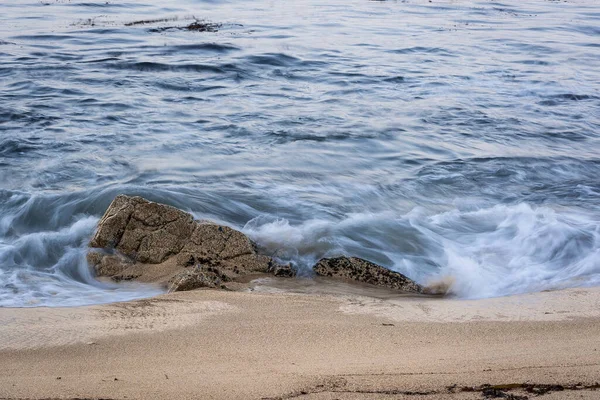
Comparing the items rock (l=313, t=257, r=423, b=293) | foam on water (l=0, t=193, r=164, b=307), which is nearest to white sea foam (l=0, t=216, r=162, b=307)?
foam on water (l=0, t=193, r=164, b=307)

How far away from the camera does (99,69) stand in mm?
13789

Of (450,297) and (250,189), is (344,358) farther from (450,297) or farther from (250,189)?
(250,189)

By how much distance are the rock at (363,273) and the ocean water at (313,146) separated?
218 mm

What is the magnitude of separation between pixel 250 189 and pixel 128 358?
439 cm

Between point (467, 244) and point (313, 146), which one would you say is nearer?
point (467, 244)

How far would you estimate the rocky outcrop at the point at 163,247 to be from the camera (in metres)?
5.50

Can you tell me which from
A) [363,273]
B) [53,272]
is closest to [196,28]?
[53,272]

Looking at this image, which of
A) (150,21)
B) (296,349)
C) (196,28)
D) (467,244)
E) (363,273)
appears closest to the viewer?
(296,349)

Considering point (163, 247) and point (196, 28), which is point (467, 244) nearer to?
point (163, 247)

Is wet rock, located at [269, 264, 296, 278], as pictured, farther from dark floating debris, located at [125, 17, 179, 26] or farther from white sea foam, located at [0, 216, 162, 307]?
dark floating debris, located at [125, 17, 179, 26]

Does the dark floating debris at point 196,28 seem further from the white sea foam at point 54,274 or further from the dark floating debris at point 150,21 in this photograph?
the white sea foam at point 54,274

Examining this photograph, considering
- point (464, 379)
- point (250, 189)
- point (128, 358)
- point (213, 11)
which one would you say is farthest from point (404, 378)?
point (213, 11)

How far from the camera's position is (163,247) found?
5.65 m

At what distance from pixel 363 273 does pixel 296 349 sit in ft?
6.00
